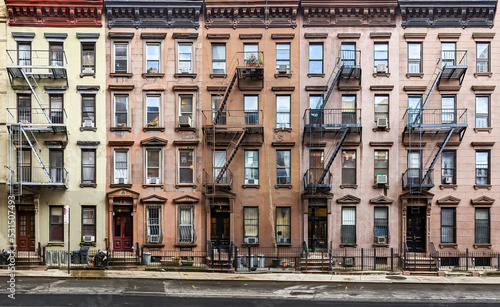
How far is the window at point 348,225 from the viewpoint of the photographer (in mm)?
22938

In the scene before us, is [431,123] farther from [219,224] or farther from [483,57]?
[219,224]

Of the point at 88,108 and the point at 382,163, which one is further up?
the point at 88,108

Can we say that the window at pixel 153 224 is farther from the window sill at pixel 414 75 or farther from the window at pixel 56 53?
the window sill at pixel 414 75

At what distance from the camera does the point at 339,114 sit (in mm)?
23203

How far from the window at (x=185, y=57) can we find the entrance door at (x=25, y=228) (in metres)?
12.0

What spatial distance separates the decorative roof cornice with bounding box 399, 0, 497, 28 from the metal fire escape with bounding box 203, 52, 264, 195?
900cm

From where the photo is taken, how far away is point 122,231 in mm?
23156

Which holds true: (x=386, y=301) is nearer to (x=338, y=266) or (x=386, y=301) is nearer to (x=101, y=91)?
(x=338, y=266)

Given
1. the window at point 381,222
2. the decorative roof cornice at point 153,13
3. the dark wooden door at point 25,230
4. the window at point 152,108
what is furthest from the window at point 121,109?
the window at point 381,222

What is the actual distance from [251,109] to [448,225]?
13.3 m

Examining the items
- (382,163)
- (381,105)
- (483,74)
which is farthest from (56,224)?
(483,74)

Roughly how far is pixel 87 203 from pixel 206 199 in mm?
6924

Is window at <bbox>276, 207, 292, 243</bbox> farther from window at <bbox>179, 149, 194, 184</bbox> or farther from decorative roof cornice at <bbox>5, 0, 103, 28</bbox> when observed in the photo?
decorative roof cornice at <bbox>5, 0, 103, 28</bbox>

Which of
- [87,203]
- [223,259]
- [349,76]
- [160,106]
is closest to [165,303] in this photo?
[223,259]
